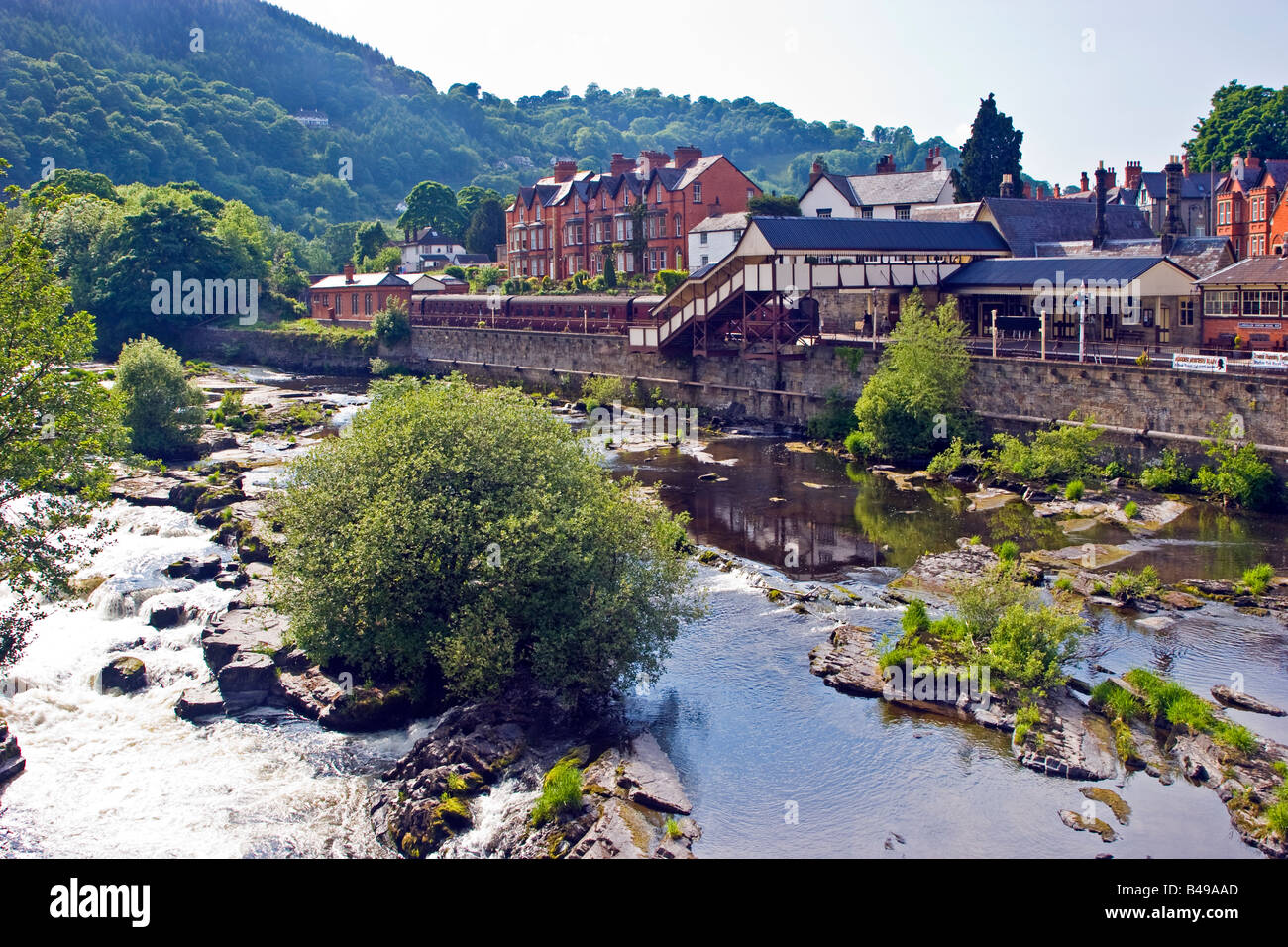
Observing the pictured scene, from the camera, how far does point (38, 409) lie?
2061 cm

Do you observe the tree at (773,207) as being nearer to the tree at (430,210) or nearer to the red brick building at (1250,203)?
the red brick building at (1250,203)

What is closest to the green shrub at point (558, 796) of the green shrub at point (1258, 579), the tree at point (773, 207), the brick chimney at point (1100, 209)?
the green shrub at point (1258, 579)

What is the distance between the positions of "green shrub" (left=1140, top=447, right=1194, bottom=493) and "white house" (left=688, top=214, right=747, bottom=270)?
3462 cm

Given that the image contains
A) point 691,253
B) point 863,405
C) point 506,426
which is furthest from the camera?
point 691,253

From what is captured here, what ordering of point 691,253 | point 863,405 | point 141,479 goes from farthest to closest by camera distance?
point 691,253 → point 863,405 → point 141,479

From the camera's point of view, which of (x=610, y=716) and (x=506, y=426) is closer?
(x=610, y=716)

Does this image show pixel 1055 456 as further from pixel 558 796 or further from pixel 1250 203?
pixel 1250 203

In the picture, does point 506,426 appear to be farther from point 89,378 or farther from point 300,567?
point 89,378

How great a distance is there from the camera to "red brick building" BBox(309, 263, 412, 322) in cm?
8456

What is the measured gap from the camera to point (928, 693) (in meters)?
22.3

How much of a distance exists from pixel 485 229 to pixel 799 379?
215 feet

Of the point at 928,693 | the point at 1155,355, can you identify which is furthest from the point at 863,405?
the point at 928,693

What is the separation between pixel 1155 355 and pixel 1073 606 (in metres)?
19.5

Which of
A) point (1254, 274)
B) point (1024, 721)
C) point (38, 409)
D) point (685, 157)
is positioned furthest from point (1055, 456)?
point (685, 157)
